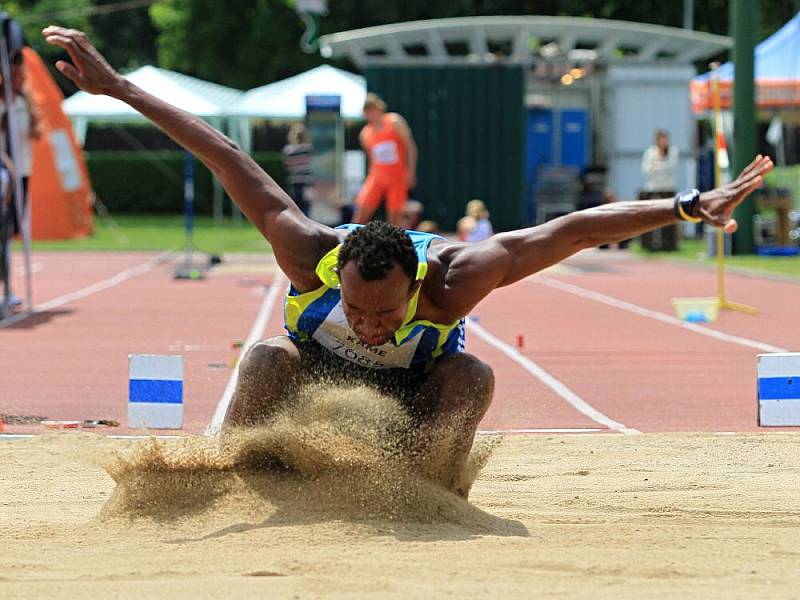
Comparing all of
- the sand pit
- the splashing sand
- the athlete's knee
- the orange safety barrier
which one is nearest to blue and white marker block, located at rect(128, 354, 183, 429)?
the sand pit

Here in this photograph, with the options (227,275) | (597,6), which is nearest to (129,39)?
(597,6)

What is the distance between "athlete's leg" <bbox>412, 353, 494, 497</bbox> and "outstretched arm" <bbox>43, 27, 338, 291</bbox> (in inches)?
24.0

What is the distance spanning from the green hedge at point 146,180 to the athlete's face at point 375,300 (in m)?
35.9

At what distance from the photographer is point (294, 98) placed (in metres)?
33.5

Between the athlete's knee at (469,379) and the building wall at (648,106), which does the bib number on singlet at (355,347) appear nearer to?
the athlete's knee at (469,379)

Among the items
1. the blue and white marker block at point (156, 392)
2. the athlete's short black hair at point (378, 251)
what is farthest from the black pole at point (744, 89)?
the athlete's short black hair at point (378, 251)

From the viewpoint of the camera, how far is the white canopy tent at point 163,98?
106 ft

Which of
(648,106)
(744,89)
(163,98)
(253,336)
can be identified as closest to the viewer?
(253,336)

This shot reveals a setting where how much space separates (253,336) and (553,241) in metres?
7.04

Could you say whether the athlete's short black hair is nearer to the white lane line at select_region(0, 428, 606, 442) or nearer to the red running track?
the white lane line at select_region(0, 428, 606, 442)

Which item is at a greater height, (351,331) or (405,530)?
(351,331)

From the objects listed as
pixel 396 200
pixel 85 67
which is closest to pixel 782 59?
pixel 396 200

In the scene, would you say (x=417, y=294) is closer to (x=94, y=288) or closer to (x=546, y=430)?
(x=546, y=430)

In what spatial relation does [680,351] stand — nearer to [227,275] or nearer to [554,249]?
[554,249]
